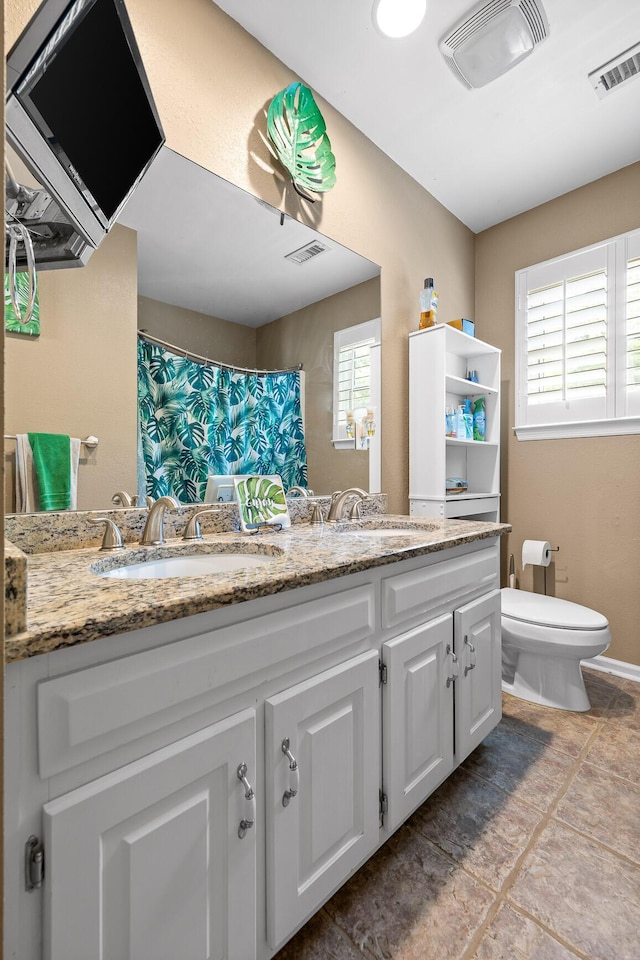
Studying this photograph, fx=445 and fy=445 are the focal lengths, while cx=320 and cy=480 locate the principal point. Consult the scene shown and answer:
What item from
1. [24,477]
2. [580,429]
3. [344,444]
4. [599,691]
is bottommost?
[599,691]

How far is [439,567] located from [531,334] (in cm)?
190

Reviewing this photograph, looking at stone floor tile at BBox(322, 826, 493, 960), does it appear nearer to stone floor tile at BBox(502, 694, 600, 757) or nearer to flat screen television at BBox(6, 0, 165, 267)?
stone floor tile at BBox(502, 694, 600, 757)

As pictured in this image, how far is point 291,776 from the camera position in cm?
89

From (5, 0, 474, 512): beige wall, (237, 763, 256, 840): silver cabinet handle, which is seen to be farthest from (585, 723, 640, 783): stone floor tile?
(237, 763, 256, 840): silver cabinet handle

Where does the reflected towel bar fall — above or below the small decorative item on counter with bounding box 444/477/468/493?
above

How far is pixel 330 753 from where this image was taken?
3.22ft

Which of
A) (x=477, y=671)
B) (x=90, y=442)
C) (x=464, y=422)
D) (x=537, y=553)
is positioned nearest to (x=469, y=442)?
(x=464, y=422)

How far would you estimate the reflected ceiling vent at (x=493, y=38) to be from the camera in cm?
152

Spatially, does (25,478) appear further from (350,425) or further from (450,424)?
(450,424)

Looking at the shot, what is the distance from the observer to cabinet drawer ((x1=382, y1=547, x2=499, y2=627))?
1.17 metres

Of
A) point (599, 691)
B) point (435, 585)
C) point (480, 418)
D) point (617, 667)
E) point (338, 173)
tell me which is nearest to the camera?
point (435, 585)

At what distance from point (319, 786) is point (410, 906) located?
18.2 inches

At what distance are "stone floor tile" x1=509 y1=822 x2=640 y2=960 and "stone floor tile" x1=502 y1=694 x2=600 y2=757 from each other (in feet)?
1.59

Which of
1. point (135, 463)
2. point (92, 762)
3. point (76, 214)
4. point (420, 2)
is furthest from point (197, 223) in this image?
point (92, 762)
